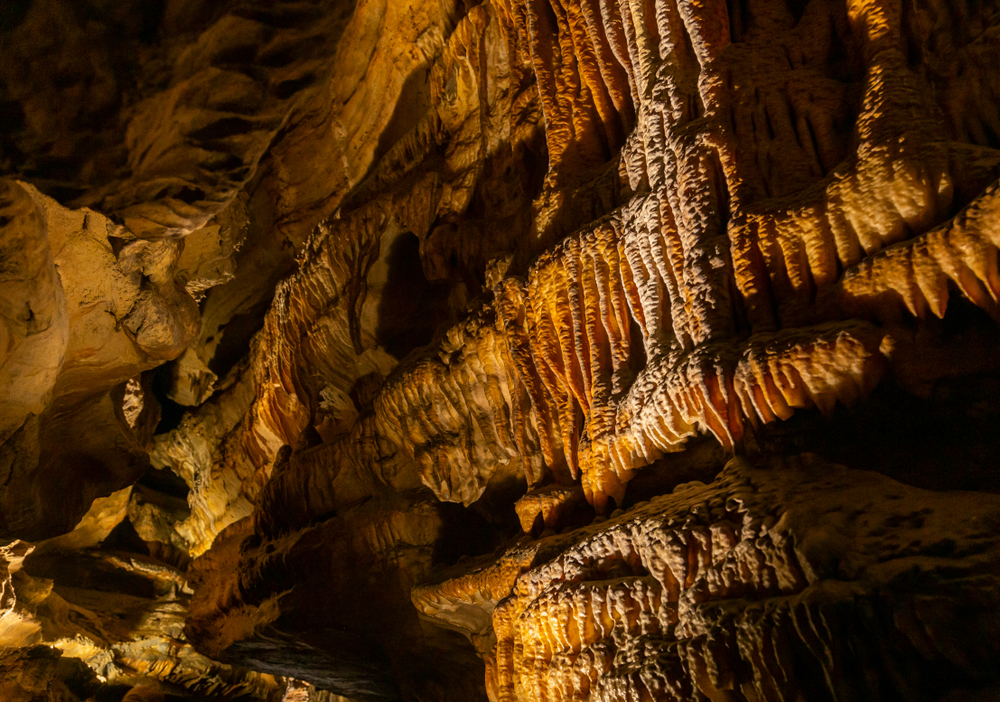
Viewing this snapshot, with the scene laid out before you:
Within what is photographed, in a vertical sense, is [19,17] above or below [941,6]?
above

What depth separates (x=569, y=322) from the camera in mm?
4086

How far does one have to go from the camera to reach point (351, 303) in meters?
6.40

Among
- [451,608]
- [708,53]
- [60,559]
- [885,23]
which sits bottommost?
[451,608]

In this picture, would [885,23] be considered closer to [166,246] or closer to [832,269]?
[832,269]

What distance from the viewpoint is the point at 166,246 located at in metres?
5.85

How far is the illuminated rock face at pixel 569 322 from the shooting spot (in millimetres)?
2625

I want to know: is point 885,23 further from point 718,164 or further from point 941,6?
point 718,164

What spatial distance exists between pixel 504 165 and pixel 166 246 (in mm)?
2584

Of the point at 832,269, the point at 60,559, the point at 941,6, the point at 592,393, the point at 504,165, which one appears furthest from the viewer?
the point at 60,559

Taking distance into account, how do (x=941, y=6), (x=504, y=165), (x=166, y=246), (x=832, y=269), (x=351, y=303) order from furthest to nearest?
(x=351, y=303) < (x=166, y=246) < (x=504, y=165) < (x=941, y=6) < (x=832, y=269)

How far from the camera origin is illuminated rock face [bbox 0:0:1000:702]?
262 cm

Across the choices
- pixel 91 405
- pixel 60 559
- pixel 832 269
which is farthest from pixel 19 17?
pixel 60 559

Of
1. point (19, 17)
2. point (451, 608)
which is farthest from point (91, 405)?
point (19, 17)

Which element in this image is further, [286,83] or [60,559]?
[60,559]
